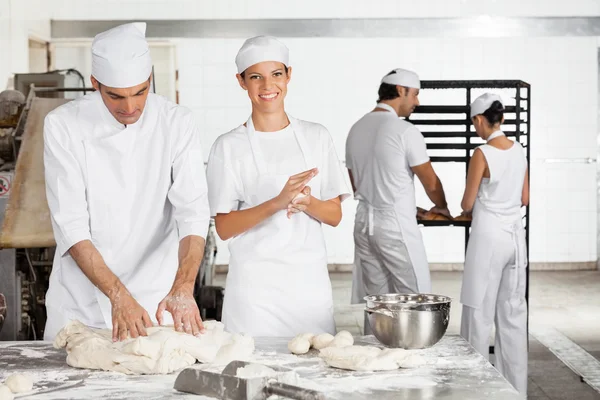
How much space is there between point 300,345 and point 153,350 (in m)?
0.39

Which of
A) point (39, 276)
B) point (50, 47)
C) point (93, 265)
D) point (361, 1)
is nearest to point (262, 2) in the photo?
point (361, 1)

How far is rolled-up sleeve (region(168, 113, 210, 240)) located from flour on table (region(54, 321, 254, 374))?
0.43 metres

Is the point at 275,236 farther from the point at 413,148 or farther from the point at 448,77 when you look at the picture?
the point at 448,77

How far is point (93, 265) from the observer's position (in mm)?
2270

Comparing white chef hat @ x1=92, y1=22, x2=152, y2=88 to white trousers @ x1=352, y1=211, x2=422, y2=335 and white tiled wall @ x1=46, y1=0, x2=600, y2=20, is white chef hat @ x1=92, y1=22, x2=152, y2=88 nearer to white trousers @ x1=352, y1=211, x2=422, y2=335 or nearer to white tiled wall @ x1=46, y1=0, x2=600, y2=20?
white trousers @ x1=352, y1=211, x2=422, y2=335

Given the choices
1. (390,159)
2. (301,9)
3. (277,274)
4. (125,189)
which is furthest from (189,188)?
(301,9)

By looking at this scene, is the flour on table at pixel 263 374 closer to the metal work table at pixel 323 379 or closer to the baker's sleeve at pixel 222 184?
the metal work table at pixel 323 379

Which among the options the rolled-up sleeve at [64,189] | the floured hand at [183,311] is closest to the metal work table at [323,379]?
the floured hand at [183,311]

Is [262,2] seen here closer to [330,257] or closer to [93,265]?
[330,257]

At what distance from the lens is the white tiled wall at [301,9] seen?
880 centimetres

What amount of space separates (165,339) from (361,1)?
24.1 ft

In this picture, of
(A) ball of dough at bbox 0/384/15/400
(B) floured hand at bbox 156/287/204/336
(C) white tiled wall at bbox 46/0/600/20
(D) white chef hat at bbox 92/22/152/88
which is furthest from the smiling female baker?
(C) white tiled wall at bbox 46/0/600/20

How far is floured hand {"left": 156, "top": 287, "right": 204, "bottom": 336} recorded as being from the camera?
2111 mm

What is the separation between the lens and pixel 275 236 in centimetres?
269
